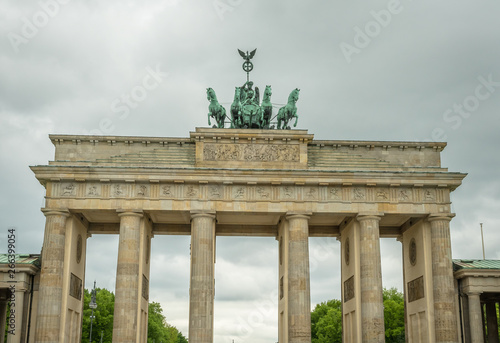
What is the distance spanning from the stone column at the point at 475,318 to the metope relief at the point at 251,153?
1478cm

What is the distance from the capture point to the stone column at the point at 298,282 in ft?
123

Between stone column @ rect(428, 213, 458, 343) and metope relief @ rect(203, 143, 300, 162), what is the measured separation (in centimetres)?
1018

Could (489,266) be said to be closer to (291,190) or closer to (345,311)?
(345,311)

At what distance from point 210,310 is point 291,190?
30.4 feet

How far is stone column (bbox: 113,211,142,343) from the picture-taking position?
3672 centimetres

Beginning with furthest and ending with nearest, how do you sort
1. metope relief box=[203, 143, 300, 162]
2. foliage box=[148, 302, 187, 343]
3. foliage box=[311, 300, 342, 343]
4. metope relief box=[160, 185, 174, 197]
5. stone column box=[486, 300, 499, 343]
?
foliage box=[148, 302, 187, 343], foliage box=[311, 300, 342, 343], stone column box=[486, 300, 499, 343], metope relief box=[203, 143, 300, 162], metope relief box=[160, 185, 174, 197]

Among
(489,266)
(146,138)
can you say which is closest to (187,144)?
(146,138)

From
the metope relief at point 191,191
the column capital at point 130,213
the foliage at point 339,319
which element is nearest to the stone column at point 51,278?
the column capital at point 130,213

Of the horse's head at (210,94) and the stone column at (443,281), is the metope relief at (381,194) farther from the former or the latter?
the horse's head at (210,94)

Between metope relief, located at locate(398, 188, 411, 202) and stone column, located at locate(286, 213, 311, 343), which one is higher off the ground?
metope relief, located at locate(398, 188, 411, 202)

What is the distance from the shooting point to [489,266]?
42.4 m

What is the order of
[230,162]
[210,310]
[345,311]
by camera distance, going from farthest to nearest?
[345,311] → [230,162] → [210,310]

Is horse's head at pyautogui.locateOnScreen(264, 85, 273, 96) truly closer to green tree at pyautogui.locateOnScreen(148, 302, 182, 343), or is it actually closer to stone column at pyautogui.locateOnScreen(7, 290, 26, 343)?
stone column at pyautogui.locateOnScreen(7, 290, 26, 343)

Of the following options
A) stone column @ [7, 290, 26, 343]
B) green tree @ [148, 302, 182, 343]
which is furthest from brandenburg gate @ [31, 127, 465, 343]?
green tree @ [148, 302, 182, 343]
